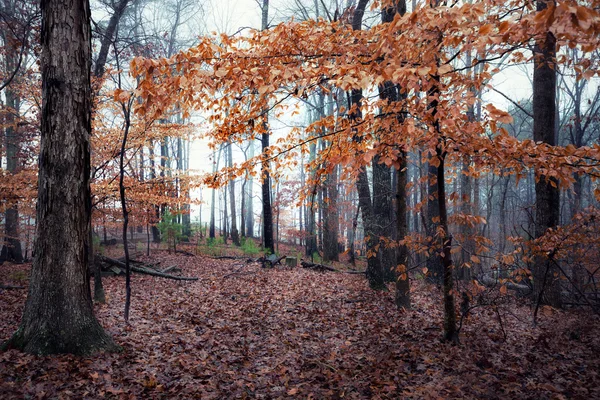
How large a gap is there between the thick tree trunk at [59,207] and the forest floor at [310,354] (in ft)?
1.02

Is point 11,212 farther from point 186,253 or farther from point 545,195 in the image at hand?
point 545,195

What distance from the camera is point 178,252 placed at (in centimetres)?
1480

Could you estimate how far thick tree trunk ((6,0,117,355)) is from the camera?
416cm

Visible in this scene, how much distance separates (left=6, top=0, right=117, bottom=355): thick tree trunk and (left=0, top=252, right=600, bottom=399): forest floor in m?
0.31

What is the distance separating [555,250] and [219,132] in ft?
18.0

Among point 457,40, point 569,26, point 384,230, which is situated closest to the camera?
point 569,26

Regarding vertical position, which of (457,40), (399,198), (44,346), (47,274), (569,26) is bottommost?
(44,346)

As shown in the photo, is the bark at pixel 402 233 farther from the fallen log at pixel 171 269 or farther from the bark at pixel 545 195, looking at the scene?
the fallen log at pixel 171 269

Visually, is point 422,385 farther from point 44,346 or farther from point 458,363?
point 44,346

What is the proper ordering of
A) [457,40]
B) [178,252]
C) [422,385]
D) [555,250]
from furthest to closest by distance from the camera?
[178,252], [555,250], [422,385], [457,40]

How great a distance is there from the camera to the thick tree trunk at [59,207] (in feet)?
13.6

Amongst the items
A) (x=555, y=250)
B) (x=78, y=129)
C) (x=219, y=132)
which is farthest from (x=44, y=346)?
(x=555, y=250)

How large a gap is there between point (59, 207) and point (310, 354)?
3.91 m

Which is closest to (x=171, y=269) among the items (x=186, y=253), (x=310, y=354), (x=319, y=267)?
(x=186, y=253)
